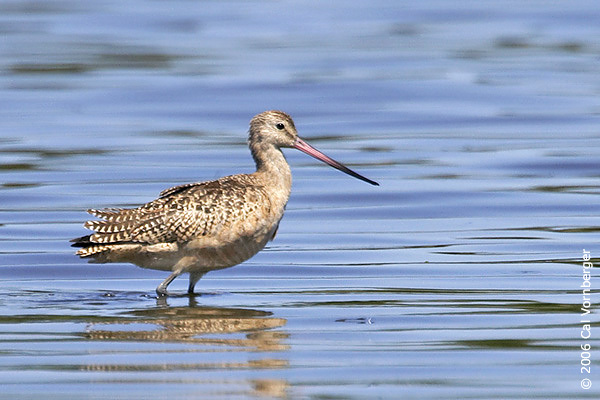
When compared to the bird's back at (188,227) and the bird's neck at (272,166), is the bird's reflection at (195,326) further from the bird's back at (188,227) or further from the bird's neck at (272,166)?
the bird's neck at (272,166)

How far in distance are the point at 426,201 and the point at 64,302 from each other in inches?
190

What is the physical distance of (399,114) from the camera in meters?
18.3

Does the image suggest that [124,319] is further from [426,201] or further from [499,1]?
[499,1]

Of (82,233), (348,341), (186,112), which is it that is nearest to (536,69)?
(186,112)

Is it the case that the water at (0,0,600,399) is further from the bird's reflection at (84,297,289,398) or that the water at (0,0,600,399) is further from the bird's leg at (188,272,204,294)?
the bird's leg at (188,272,204,294)

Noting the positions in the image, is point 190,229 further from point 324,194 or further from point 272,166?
point 324,194

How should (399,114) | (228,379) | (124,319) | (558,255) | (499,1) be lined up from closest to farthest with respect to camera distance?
(228,379), (124,319), (558,255), (399,114), (499,1)

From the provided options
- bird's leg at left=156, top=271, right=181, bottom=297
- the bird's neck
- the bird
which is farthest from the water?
the bird's neck

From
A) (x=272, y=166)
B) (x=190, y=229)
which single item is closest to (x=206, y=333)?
(x=190, y=229)
